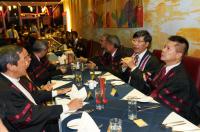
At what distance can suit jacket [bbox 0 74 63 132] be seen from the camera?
5.60 feet

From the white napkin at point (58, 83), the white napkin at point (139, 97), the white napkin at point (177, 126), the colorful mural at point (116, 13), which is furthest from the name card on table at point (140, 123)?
the colorful mural at point (116, 13)

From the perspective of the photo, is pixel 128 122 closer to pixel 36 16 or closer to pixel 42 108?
pixel 42 108

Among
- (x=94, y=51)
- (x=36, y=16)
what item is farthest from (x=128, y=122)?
(x=36, y=16)

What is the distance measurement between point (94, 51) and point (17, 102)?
4383mm

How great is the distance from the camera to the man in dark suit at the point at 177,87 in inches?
81.6

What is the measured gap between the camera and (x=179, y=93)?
2.08 m

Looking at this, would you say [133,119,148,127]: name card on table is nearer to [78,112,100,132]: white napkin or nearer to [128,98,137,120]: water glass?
[128,98,137,120]: water glass

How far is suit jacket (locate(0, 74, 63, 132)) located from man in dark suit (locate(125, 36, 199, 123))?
925 mm

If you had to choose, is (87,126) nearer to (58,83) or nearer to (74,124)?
(74,124)

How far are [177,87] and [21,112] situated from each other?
129 cm

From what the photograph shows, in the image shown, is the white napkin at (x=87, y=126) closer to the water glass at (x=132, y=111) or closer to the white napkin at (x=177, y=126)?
the water glass at (x=132, y=111)

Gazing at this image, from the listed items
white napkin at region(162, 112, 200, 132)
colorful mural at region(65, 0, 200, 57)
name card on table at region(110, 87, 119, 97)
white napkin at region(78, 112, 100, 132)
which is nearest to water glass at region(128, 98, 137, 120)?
white napkin at region(162, 112, 200, 132)

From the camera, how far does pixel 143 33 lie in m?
3.15

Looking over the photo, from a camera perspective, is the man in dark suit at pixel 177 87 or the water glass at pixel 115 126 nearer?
the water glass at pixel 115 126
